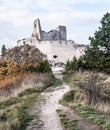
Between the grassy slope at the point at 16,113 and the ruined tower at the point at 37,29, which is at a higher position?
the ruined tower at the point at 37,29

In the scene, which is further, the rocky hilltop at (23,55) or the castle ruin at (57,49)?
the castle ruin at (57,49)

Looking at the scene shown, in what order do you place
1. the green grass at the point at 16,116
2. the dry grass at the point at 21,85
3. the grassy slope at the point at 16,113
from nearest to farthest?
the green grass at the point at 16,116, the grassy slope at the point at 16,113, the dry grass at the point at 21,85

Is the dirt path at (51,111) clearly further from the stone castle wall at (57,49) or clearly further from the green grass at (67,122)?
the stone castle wall at (57,49)

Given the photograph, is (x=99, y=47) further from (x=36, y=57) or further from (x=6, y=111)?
(x=6, y=111)

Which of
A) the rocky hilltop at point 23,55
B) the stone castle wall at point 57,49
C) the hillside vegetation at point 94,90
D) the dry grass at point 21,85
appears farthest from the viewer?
the stone castle wall at point 57,49

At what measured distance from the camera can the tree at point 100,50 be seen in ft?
118

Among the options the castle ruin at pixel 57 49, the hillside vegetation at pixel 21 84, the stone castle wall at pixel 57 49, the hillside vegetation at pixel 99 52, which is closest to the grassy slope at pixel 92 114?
the hillside vegetation at pixel 21 84

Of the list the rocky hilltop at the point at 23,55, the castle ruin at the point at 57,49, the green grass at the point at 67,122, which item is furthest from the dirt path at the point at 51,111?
the castle ruin at the point at 57,49

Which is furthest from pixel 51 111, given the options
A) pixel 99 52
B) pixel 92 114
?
pixel 99 52

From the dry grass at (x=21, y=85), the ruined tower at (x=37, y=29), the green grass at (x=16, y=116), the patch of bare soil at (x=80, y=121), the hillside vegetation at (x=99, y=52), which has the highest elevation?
the ruined tower at (x=37, y=29)

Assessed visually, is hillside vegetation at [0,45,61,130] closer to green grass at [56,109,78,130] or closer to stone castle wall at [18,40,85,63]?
green grass at [56,109,78,130]

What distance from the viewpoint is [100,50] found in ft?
122

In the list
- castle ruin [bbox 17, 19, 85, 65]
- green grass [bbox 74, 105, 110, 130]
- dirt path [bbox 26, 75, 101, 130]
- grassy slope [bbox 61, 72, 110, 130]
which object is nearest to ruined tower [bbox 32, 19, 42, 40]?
castle ruin [bbox 17, 19, 85, 65]

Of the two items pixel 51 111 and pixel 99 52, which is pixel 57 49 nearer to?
pixel 99 52
